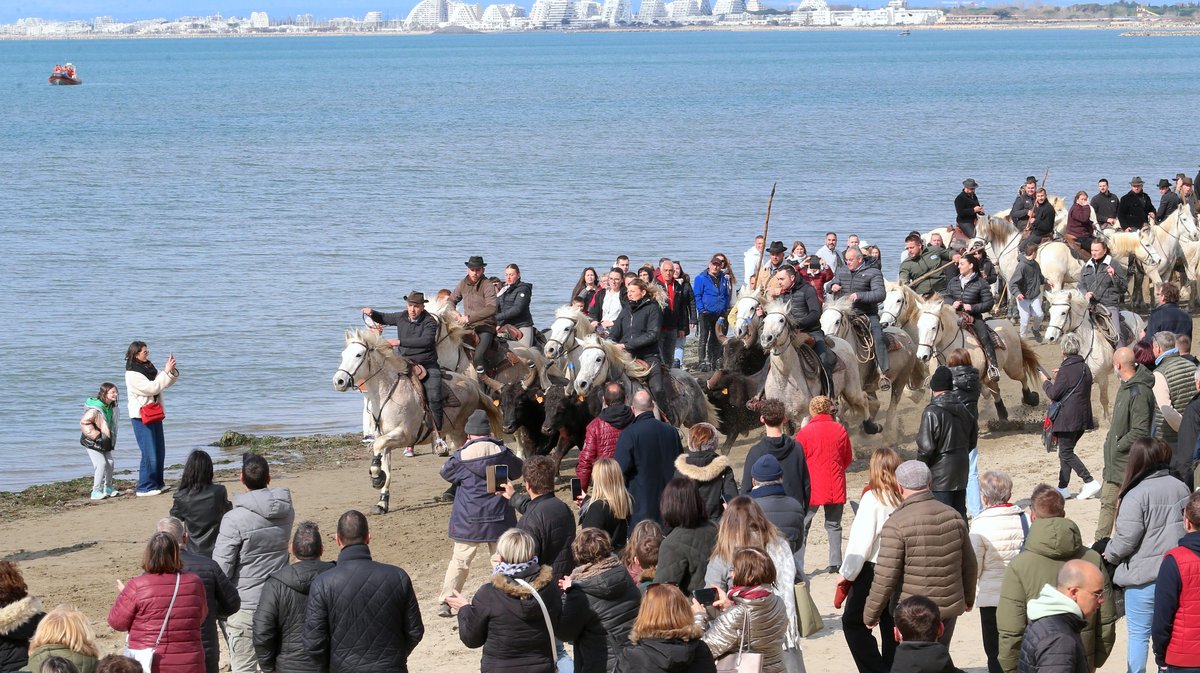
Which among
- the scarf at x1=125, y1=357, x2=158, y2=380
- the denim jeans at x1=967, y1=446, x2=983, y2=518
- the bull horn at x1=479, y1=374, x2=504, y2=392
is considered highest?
the scarf at x1=125, y1=357, x2=158, y2=380

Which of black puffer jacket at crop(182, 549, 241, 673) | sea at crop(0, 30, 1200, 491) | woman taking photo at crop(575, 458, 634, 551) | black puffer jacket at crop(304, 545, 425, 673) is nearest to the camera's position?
black puffer jacket at crop(304, 545, 425, 673)

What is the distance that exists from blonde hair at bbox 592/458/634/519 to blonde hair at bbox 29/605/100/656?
3.23m

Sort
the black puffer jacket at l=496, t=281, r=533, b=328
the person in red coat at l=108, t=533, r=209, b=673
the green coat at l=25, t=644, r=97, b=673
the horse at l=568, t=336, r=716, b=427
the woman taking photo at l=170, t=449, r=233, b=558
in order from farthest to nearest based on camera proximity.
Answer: the black puffer jacket at l=496, t=281, r=533, b=328 < the horse at l=568, t=336, r=716, b=427 < the woman taking photo at l=170, t=449, r=233, b=558 < the person in red coat at l=108, t=533, r=209, b=673 < the green coat at l=25, t=644, r=97, b=673

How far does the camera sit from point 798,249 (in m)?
21.0

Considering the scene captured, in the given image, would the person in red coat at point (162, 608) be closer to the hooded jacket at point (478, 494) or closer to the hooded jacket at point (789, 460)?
the hooded jacket at point (478, 494)

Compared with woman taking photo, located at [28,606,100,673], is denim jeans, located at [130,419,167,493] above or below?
below

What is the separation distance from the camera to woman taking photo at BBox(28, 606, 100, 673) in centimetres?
692

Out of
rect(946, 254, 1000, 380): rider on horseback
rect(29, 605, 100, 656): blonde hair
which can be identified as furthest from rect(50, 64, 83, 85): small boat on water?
rect(29, 605, 100, 656): blonde hair

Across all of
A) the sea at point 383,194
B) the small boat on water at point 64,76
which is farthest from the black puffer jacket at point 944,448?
the small boat on water at point 64,76

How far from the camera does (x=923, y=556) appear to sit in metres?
8.12

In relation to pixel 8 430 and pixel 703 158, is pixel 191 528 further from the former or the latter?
pixel 703 158

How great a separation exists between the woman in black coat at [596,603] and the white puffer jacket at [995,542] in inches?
86.9

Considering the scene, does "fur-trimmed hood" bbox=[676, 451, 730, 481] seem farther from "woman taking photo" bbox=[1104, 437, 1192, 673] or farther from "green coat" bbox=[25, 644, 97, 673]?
"green coat" bbox=[25, 644, 97, 673]

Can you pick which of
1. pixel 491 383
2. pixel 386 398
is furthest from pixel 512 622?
pixel 491 383
